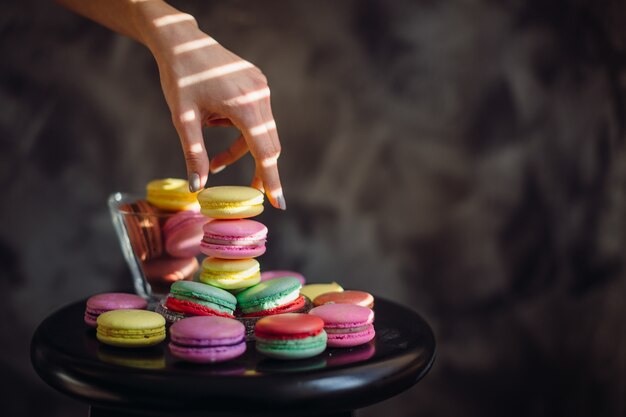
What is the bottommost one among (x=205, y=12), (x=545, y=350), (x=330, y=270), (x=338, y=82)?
(x=545, y=350)

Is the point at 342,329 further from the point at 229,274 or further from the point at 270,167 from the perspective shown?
the point at 270,167

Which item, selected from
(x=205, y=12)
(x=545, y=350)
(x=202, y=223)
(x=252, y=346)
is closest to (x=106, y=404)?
(x=252, y=346)

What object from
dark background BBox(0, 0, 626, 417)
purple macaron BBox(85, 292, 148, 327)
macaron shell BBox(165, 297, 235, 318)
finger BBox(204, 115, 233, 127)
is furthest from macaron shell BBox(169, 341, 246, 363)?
dark background BBox(0, 0, 626, 417)

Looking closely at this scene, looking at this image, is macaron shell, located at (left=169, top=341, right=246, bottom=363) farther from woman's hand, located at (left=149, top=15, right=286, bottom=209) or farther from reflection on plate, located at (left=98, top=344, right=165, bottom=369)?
woman's hand, located at (left=149, top=15, right=286, bottom=209)

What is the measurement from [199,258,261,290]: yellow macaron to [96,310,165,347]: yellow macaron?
0.12 metres

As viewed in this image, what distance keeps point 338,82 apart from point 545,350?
1047mm

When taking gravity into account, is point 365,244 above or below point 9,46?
below

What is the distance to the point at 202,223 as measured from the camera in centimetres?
131

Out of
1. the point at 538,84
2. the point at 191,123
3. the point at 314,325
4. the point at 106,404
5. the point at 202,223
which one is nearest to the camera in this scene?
the point at 106,404

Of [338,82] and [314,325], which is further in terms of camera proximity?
[338,82]

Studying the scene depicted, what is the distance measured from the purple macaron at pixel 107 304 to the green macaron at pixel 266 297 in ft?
0.63

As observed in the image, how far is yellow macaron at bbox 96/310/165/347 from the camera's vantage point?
105cm

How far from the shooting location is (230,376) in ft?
3.03

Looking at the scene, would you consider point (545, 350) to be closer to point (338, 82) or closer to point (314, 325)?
point (338, 82)
